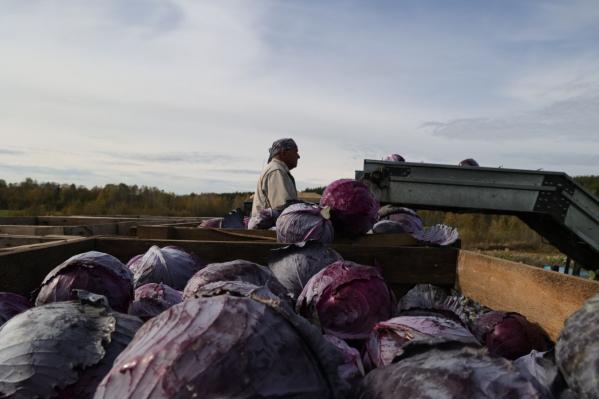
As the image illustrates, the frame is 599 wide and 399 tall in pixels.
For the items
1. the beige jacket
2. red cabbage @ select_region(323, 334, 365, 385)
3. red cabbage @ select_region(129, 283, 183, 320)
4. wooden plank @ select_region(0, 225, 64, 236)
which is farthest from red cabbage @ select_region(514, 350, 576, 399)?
the beige jacket

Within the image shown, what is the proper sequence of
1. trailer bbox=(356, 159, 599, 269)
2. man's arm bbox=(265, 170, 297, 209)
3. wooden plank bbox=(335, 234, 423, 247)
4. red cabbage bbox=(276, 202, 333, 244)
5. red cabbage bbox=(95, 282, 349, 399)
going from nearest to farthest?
red cabbage bbox=(95, 282, 349, 399) → red cabbage bbox=(276, 202, 333, 244) → wooden plank bbox=(335, 234, 423, 247) → man's arm bbox=(265, 170, 297, 209) → trailer bbox=(356, 159, 599, 269)

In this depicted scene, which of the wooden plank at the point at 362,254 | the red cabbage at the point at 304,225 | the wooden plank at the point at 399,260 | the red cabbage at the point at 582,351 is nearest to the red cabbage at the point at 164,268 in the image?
the wooden plank at the point at 362,254

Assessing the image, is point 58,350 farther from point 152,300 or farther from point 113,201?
point 113,201

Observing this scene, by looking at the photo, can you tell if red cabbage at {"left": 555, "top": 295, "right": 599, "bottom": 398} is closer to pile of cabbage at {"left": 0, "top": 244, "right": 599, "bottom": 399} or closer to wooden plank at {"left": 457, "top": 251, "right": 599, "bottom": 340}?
pile of cabbage at {"left": 0, "top": 244, "right": 599, "bottom": 399}

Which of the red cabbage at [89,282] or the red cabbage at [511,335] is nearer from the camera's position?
the red cabbage at [89,282]

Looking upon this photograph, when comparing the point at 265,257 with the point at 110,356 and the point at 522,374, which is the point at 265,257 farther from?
the point at 522,374

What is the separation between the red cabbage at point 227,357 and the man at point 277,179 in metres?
4.19

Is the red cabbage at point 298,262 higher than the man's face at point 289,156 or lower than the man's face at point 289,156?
lower

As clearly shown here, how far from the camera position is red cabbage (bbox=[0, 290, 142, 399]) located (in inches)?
46.8

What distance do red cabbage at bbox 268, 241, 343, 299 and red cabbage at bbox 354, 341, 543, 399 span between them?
4.03ft

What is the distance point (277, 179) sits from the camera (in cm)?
542

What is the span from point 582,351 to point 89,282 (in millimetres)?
1626

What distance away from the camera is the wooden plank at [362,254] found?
2.82 meters

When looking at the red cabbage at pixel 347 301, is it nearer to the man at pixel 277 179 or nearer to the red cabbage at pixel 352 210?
the red cabbage at pixel 352 210
